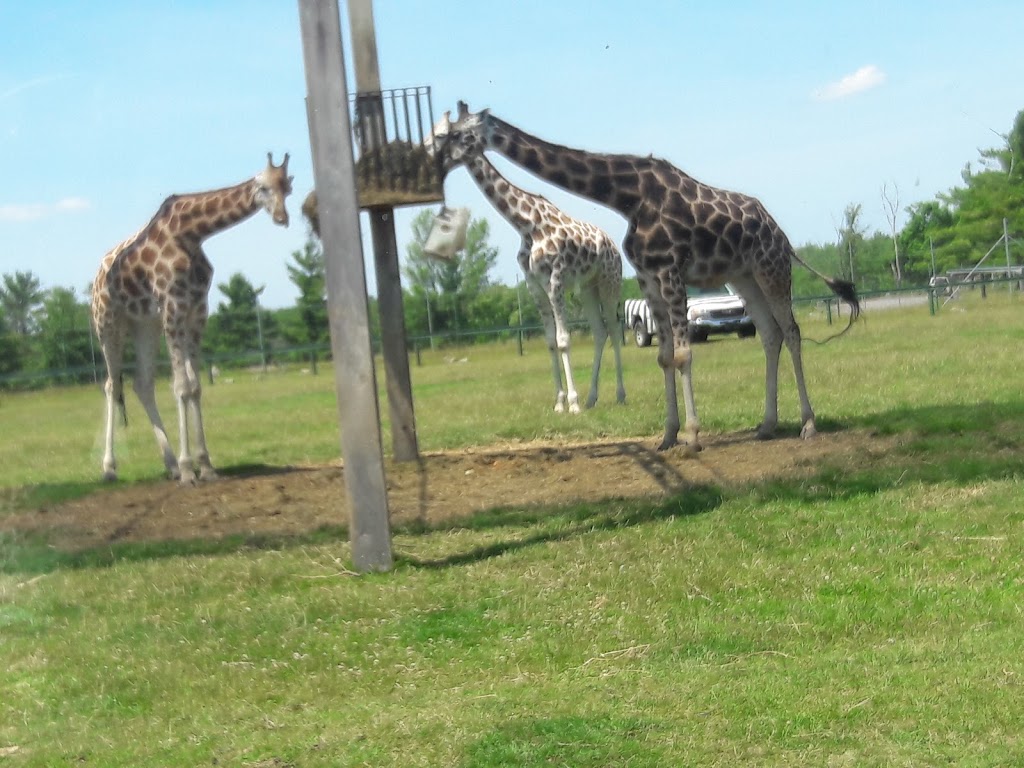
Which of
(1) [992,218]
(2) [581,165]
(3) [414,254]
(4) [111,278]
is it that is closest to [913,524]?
(2) [581,165]

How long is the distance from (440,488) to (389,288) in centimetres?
210

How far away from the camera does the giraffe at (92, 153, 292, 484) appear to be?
35.1ft

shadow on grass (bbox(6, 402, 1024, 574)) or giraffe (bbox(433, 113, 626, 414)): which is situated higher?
giraffe (bbox(433, 113, 626, 414))

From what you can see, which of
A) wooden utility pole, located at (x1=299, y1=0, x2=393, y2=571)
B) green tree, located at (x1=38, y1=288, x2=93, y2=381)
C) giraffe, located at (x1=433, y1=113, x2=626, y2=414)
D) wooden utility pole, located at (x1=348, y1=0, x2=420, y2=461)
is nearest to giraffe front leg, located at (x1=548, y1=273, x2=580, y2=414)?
giraffe, located at (x1=433, y1=113, x2=626, y2=414)

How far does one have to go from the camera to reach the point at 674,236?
10102mm

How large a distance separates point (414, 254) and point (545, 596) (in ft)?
132

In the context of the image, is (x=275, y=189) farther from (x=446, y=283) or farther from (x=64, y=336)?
(x=446, y=283)

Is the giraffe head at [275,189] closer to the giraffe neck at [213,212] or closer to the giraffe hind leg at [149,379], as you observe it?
the giraffe neck at [213,212]

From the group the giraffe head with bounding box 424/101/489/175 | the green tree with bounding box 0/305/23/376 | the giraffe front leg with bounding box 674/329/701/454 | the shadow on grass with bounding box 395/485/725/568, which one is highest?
the giraffe head with bounding box 424/101/489/175

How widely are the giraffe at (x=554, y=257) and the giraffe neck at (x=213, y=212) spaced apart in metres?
3.53

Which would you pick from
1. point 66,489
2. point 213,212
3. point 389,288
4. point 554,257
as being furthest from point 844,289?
point 66,489

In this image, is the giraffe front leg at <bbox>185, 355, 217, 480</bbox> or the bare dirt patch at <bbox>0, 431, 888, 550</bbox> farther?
the giraffe front leg at <bbox>185, 355, 217, 480</bbox>

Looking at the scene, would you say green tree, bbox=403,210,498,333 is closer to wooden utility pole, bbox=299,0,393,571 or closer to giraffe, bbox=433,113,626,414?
giraffe, bbox=433,113,626,414

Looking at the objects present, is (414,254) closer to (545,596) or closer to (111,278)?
(111,278)
